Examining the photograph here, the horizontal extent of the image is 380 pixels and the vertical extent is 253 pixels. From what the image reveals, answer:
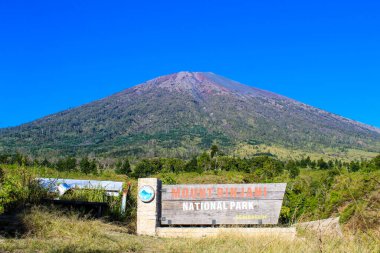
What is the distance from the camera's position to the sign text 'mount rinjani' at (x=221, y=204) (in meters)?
10.6

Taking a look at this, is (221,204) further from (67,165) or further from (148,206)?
(67,165)

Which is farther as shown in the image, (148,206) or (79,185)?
(79,185)

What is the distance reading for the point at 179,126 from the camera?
113 meters

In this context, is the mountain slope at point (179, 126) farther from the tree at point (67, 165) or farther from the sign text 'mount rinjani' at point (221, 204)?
the sign text 'mount rinjani' at point (221, 204)

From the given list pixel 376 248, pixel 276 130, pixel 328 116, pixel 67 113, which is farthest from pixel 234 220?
pixel 328 116

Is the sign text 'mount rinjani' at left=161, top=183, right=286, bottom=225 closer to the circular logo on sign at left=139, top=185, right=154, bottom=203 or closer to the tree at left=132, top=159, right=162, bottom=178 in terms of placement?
the circular logo on sign at left=139, top=185, right=154, bottom=203

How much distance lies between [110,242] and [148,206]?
10.7 ft

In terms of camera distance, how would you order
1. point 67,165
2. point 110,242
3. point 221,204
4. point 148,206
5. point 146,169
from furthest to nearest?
point 146,169, point 67,165, point 148,206, point 221,204, point 110,242

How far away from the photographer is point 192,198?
11078mm

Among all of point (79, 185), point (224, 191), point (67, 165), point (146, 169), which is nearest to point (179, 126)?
point (146, 169)

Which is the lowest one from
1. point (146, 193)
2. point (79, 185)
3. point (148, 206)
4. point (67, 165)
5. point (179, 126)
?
point (148, 206)

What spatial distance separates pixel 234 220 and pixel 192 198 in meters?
1.20

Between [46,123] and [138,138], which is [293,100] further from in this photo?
[46,123]

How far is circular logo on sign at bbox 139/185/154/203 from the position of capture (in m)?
11.0
